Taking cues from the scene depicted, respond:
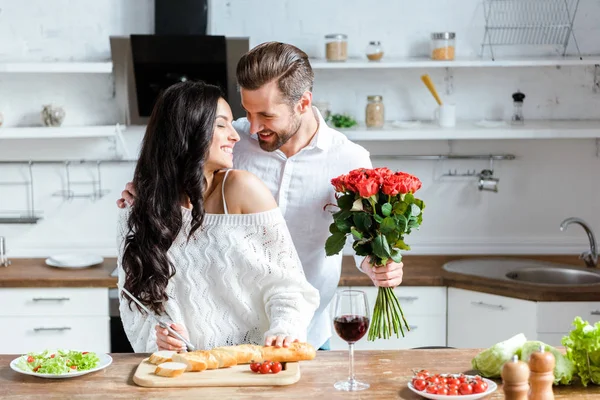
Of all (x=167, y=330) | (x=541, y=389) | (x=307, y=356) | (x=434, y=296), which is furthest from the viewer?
(x=434, y=296)

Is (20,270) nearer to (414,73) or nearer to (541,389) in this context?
(414,73)

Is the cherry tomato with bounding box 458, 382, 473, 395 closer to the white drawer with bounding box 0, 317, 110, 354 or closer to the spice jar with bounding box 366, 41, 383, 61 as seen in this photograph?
the white drawer with bounding box 0, 317, 110, 354

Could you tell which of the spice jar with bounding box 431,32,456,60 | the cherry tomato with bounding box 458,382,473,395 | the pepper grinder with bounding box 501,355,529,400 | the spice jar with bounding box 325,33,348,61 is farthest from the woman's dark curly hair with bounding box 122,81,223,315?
the spice jar with bounding box 431,32,456,60

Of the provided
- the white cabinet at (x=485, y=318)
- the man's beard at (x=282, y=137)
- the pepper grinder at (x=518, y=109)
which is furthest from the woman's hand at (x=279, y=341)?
the pepper grinder at (x=518, y=109)

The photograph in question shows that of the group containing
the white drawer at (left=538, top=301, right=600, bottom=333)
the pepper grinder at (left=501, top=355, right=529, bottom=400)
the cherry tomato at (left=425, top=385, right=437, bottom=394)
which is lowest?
the white drawer at (left=538, top=301, right=600, bottom=333)

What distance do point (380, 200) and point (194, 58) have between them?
222 cm

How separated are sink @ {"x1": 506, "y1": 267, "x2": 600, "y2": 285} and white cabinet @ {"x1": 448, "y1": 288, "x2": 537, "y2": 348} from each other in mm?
412

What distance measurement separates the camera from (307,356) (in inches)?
88.0

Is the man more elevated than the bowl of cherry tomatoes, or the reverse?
the man

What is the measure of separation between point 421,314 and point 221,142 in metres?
1.89

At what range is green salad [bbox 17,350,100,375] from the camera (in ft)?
7.13

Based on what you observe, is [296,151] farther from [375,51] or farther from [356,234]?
[375,51]

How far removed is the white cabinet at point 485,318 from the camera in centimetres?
385

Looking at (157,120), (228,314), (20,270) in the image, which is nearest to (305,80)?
(157,120)
